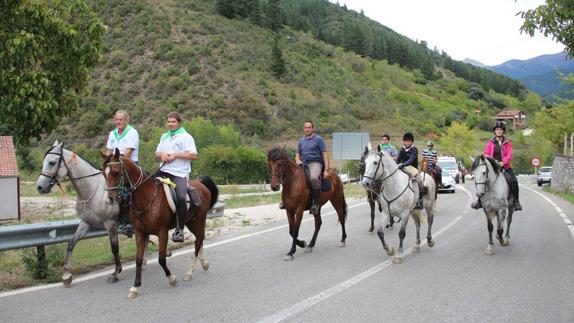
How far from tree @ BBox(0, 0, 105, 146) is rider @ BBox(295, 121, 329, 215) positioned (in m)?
6.27

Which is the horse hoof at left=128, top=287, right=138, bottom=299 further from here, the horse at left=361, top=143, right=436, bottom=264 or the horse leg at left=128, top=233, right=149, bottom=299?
the horse at left=361, top=143, right=436, bottom=264

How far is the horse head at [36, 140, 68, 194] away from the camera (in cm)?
745

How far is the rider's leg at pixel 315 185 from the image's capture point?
10.6m

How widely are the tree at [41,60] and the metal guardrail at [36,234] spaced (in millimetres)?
4507

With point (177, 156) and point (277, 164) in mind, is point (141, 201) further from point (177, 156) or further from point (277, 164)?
point (277, 164)

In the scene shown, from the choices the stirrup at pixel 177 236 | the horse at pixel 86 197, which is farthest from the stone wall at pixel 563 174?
the horse at pixel 86 197

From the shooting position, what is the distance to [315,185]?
10.6m

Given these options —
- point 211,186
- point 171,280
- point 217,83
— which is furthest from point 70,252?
point 217,83

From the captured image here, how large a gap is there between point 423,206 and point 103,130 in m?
54.8

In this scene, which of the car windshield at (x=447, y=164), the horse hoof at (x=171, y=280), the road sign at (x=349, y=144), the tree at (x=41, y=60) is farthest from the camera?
the road sign at (x=349, y=144)

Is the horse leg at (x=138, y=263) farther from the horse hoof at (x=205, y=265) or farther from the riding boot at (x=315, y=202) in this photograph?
the riding boot at (x=315, y=202)

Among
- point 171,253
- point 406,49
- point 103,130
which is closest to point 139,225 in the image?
point 171,253

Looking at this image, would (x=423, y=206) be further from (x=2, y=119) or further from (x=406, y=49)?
→ (x=406, y=49)

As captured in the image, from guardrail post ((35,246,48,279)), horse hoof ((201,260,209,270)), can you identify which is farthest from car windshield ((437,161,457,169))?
guardrail post ((35,246,48,279))
